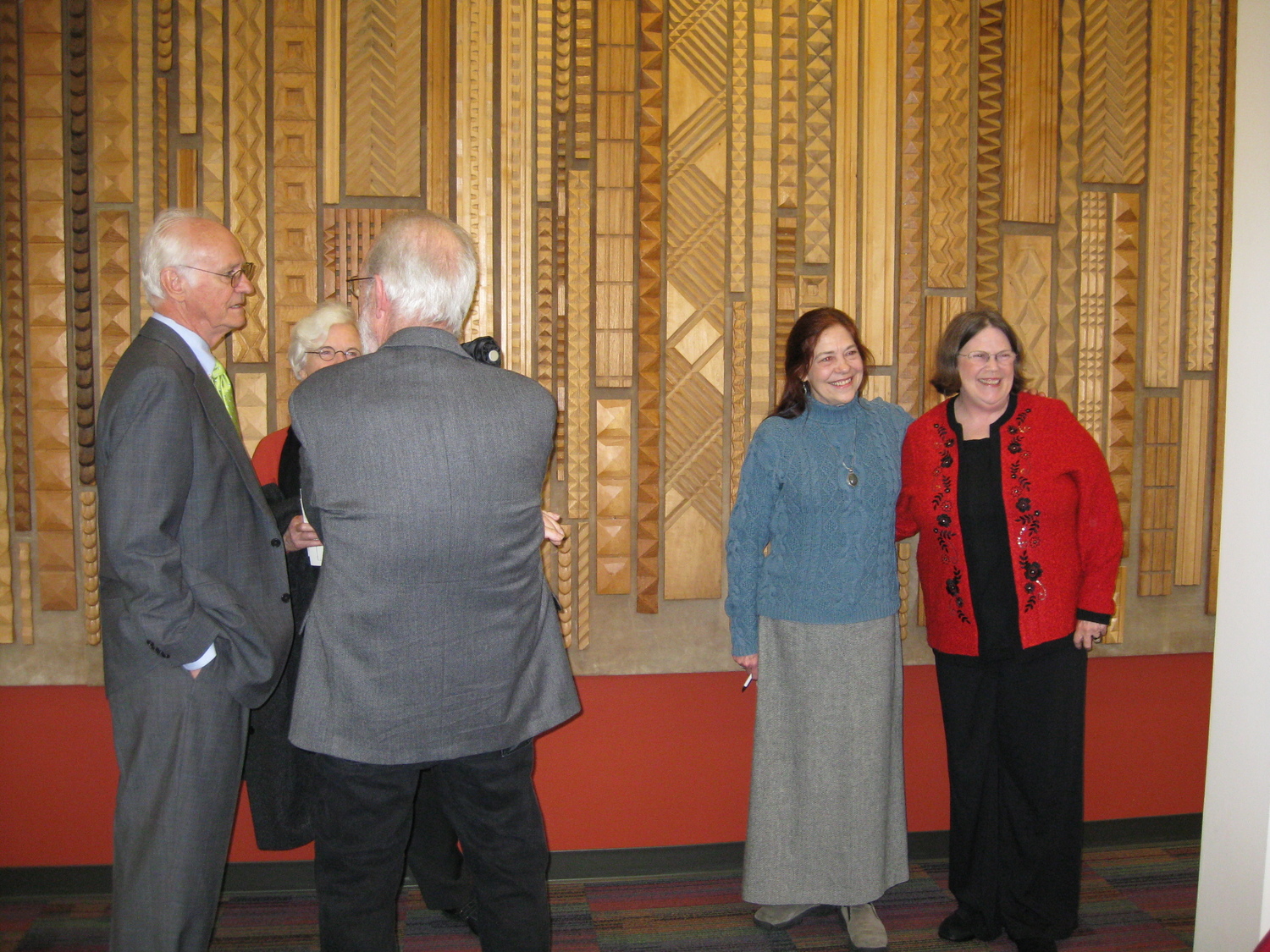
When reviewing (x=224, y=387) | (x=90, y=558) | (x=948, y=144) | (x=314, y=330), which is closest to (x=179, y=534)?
(x=224, y=387)

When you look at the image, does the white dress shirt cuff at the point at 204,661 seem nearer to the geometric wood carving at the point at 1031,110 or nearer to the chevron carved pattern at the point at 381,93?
the chevron carved pattern at the point at 381,93

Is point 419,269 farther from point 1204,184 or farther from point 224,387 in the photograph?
point 1204,184

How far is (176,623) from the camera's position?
5.86 feet

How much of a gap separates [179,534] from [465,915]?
1.51 m

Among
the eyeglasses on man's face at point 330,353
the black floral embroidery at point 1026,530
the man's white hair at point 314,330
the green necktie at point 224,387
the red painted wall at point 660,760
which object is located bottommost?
the red painted wall at point 660,760

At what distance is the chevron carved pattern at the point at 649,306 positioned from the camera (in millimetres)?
2893

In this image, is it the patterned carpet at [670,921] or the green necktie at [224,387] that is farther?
the patterned carpet at [670,921]

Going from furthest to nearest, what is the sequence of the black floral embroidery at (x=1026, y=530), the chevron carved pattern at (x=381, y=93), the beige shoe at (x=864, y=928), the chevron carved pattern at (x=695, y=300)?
the chevron carved pattern at (x=695, y=300) < the chevron carved pattern at (x=381, y=93) < the beige shoe at (x=864, y=928) < the black floral embroidery at (x=1026, y=530)

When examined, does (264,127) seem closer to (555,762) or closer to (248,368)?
(248,368)

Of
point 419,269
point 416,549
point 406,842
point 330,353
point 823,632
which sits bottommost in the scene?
point 406,842

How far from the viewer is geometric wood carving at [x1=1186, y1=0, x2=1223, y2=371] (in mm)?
3109

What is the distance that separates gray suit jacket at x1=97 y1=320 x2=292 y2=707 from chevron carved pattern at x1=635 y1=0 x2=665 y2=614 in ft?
4.13

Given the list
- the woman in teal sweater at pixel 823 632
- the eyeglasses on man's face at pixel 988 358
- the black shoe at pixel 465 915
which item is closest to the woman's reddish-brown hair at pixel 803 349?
the woman in teal sweater at pixel 823 632

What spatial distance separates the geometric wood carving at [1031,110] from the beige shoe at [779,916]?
7.71 feet
